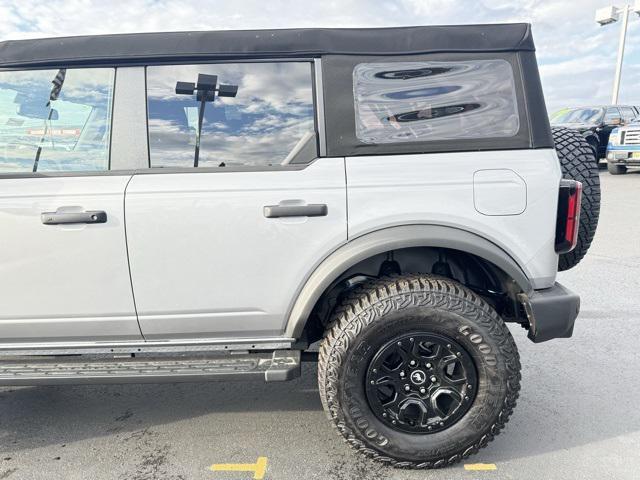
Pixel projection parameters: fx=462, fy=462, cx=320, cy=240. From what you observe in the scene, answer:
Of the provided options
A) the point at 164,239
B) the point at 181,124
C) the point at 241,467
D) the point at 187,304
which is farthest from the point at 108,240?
the point at 241,467

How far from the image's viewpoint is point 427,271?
259 cm

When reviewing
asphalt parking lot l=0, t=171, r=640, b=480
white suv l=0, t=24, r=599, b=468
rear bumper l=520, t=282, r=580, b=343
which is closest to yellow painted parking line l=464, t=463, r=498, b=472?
asphalt parking lot l=0, t=171, r=640, b=480

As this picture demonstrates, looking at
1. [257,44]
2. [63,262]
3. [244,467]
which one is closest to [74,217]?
[63,262]

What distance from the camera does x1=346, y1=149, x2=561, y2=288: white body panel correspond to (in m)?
2.27

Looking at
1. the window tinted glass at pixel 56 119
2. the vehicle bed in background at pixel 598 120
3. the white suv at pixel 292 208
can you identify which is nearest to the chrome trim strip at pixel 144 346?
the white suv at pixel 292 208

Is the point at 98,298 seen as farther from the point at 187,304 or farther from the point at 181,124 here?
the point at 181,124

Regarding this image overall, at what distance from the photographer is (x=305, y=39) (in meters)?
2.36

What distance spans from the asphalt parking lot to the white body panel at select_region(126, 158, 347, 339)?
2.77 ft

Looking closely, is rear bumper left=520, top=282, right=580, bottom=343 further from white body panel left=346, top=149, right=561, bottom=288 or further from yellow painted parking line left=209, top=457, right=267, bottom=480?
yellow painted parking line left=209, top=457, right=267, bottom=480

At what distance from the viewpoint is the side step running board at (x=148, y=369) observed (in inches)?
90.5

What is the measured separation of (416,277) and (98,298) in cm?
162

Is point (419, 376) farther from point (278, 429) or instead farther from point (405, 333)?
point (278, 429)

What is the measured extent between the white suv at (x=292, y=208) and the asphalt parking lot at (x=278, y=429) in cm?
33

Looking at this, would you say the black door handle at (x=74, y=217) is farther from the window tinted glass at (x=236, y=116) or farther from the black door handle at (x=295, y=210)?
the black door handle at (x=295, y=210)
